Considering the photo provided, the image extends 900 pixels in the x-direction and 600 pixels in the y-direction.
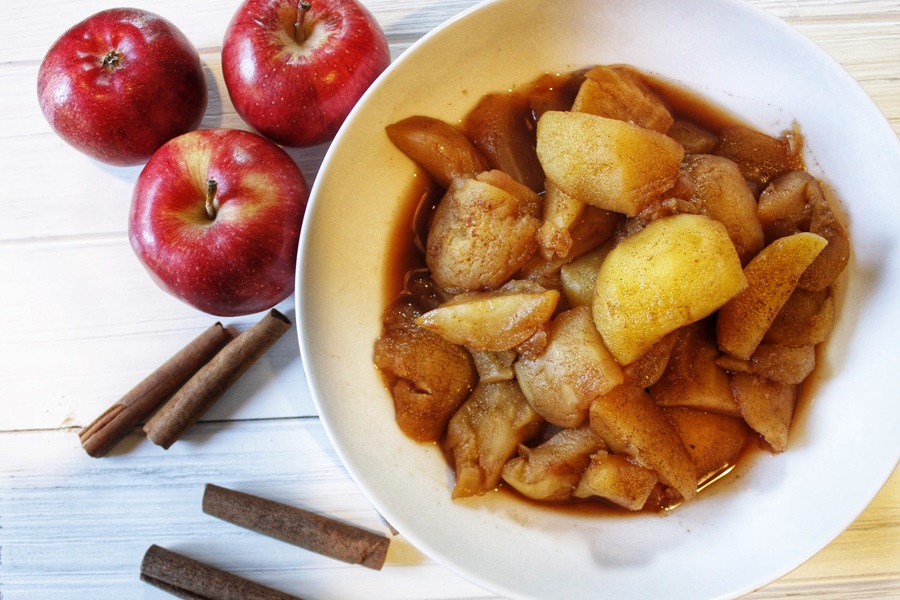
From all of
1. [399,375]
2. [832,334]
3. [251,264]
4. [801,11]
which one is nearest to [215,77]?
[251,264]

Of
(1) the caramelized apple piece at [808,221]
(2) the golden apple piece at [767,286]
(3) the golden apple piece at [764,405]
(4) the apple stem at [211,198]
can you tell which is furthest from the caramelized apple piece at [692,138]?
(4) the apple stem at [211,198]

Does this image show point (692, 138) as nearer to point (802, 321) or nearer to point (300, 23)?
point (802, 321)

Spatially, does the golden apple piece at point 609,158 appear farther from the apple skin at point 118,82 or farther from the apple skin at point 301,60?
the apple skin at point 118,82

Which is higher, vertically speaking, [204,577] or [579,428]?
[579,428]

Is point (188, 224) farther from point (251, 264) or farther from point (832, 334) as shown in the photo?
point (832, 334)

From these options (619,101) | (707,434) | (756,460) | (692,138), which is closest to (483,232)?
(619,101)

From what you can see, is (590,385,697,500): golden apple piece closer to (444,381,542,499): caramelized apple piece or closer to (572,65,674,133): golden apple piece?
(444,381,542,499): caramelized apple piece
